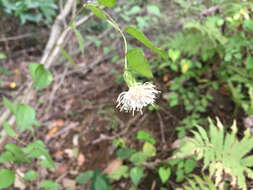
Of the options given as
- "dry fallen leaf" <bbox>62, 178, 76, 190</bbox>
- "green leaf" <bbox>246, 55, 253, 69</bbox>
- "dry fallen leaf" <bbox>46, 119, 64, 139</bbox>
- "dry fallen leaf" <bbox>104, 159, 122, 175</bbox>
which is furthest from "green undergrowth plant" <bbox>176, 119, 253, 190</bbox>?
"dry fallen leaf" <bbox>46, 119, 64, 139</bbox>

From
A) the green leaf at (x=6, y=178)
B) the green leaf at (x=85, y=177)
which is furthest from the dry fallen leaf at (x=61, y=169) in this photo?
the green leaf at (x=6, y=178)

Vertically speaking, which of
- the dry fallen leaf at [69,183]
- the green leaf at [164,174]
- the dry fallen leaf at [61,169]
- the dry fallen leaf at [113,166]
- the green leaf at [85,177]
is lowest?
the dry fallen leaf at [69,183]

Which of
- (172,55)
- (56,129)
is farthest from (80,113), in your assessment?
(172,55)

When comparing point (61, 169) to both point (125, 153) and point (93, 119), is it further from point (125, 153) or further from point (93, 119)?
point (125, 153)

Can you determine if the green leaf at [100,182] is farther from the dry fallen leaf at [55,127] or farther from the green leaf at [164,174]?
the dry fallen leaf at [55,127]

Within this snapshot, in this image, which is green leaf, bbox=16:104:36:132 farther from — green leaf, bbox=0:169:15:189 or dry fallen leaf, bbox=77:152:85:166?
dry fallen leaf, bbox=77:152:85:166

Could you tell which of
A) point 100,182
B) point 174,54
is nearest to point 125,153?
point 100,182
